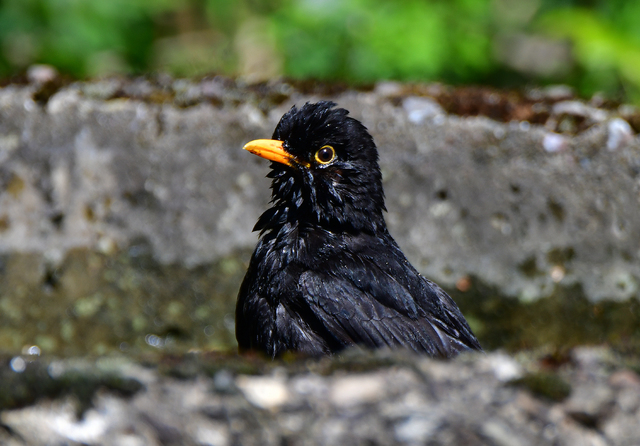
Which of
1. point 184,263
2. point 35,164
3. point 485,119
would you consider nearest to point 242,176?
point 184,263

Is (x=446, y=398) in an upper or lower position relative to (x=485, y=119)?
lower

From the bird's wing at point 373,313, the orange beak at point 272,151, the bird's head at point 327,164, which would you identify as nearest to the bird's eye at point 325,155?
the bird's head at point 327,164

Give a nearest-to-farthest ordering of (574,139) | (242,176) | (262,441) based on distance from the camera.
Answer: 1. (262,441)
2. (574,139)
3. (242,176)

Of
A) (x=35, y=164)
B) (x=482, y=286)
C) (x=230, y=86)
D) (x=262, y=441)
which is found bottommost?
(x=482, y=286)

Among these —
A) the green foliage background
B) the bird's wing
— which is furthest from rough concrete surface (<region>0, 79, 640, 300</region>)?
the green foliage background

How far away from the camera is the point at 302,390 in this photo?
179 cm

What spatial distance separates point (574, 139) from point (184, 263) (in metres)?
3.21

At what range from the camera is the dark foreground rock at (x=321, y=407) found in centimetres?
171

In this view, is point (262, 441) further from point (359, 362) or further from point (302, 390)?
point (359, 362)

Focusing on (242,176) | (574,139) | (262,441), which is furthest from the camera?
(242,176)

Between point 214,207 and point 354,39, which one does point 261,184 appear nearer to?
point 214,207

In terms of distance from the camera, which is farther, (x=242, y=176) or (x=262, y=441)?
(x=242, y=176)

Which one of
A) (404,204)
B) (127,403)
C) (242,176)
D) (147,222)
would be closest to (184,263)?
(147,222)

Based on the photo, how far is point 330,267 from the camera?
3432mm
